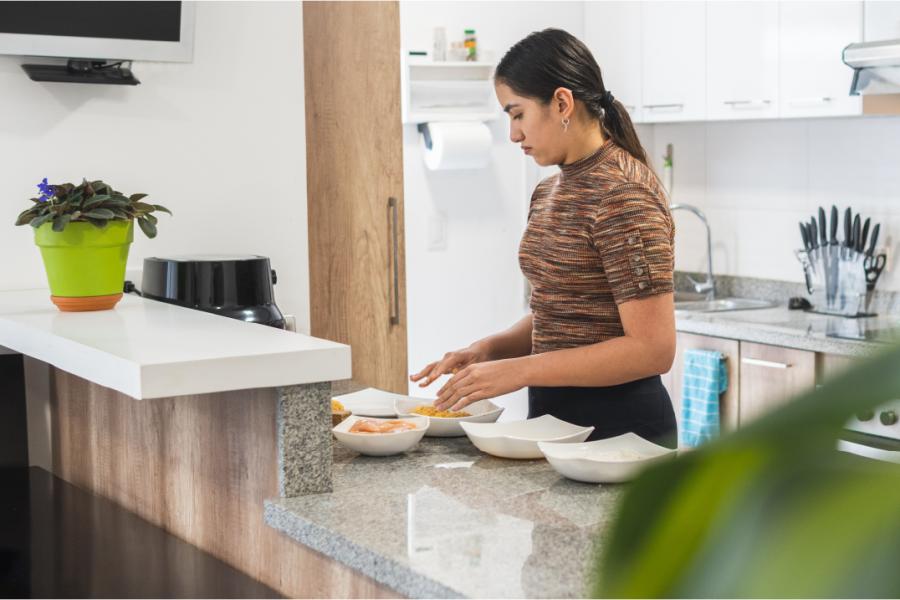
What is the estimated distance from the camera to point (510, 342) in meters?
2.41

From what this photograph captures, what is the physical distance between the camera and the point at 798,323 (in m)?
3.62

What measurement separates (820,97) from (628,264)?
2001mm

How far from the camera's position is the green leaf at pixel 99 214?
205 centimetres

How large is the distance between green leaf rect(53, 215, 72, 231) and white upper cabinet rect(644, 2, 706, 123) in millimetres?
2674

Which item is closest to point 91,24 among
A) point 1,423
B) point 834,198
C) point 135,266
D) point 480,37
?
point 135,266

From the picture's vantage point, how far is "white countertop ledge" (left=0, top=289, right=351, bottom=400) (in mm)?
1442

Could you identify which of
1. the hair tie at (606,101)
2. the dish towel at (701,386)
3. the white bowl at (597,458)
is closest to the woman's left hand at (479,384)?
the white bowl at (597,458)

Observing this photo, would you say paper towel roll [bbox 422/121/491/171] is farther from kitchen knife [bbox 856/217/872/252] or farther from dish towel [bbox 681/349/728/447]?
kitchen knife [bbox 856/217/872/252]

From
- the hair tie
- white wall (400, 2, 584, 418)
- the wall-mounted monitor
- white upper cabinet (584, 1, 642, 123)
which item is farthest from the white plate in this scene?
white upper cabinet (584, 1, 642, 123)

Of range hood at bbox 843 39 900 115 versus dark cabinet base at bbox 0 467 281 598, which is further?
range hood at bbox 843 39 900 115

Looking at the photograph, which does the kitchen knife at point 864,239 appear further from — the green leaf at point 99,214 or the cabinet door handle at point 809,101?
the green leaf at point 99,214

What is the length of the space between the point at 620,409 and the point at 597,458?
543 mm

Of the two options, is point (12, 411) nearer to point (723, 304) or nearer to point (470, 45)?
point (470, 45)

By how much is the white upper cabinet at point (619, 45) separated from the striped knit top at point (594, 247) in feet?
7.44
